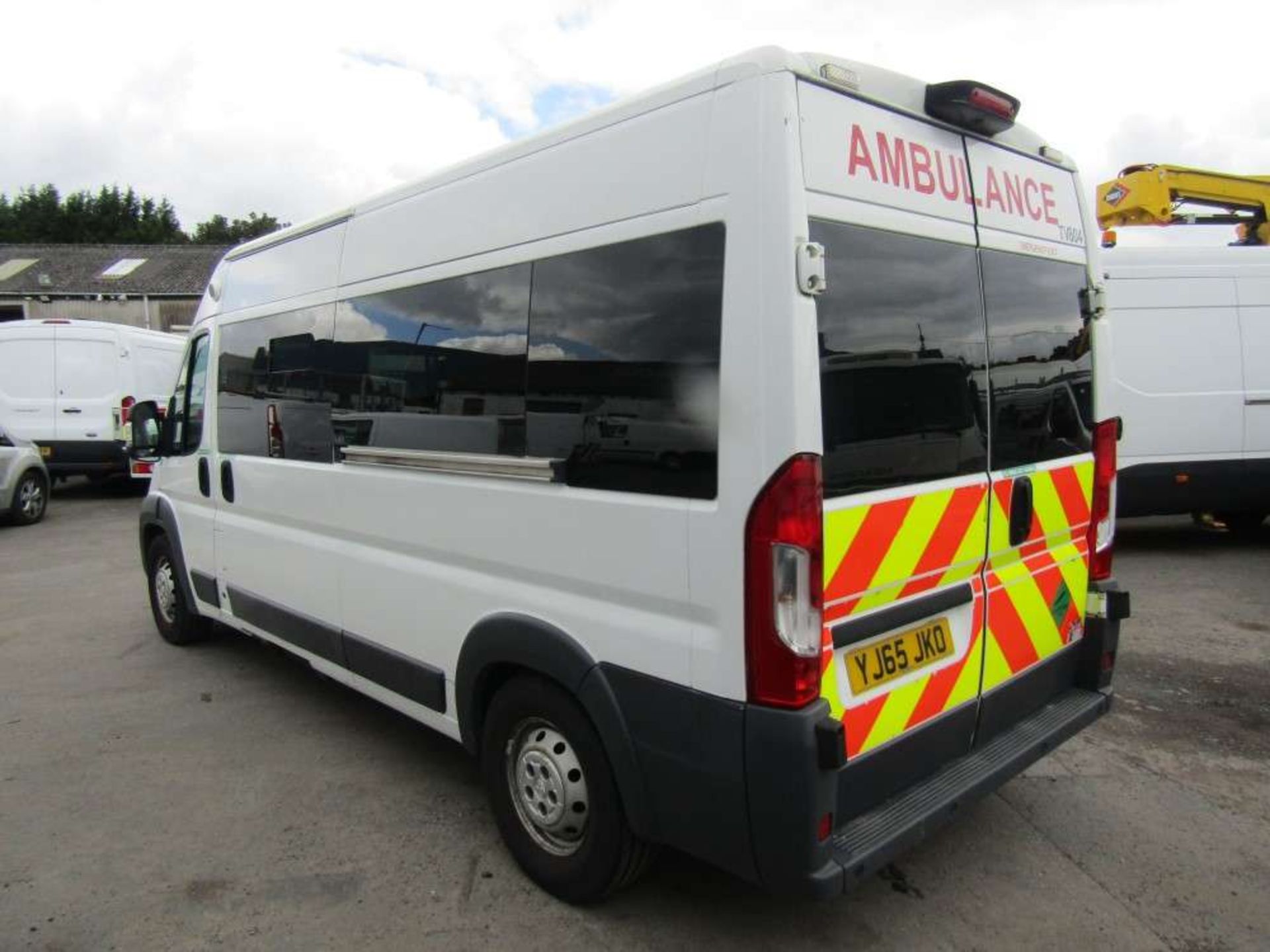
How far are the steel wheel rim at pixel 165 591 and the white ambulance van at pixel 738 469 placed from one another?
269 cm

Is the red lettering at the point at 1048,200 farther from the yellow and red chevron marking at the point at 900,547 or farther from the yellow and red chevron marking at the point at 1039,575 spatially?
the yellow and red chevron marking at the point at 900,547

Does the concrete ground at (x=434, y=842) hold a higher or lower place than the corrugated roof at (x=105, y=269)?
lower

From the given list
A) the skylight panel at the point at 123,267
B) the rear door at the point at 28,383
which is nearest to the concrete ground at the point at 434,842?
the rear door at the point at 28,383

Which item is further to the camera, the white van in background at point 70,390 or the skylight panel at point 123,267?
the skylight panel at point 123,267

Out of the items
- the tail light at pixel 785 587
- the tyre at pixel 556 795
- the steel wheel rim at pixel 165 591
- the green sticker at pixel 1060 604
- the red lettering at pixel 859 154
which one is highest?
the red lettering at pixel 859 154

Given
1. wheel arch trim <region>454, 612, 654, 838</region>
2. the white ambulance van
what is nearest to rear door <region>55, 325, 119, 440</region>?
the white ambulance van

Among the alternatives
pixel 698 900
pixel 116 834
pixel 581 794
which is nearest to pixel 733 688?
pixel 581 794

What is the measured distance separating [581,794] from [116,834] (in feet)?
6.38

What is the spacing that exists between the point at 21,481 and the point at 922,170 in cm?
1198

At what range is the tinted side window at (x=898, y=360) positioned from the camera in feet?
7.47

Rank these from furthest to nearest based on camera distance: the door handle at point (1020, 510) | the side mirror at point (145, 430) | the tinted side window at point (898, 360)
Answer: the side mirror at point (145, 430), the door handle at point (1020, 510), the tinted side window at point (898, 360)

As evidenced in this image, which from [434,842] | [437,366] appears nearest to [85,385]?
[437,366]

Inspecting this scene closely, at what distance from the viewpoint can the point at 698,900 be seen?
288cm

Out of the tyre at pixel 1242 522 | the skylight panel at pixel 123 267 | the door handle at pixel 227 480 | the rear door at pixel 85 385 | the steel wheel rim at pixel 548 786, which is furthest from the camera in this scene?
the skylight panel at pixel 123 267
